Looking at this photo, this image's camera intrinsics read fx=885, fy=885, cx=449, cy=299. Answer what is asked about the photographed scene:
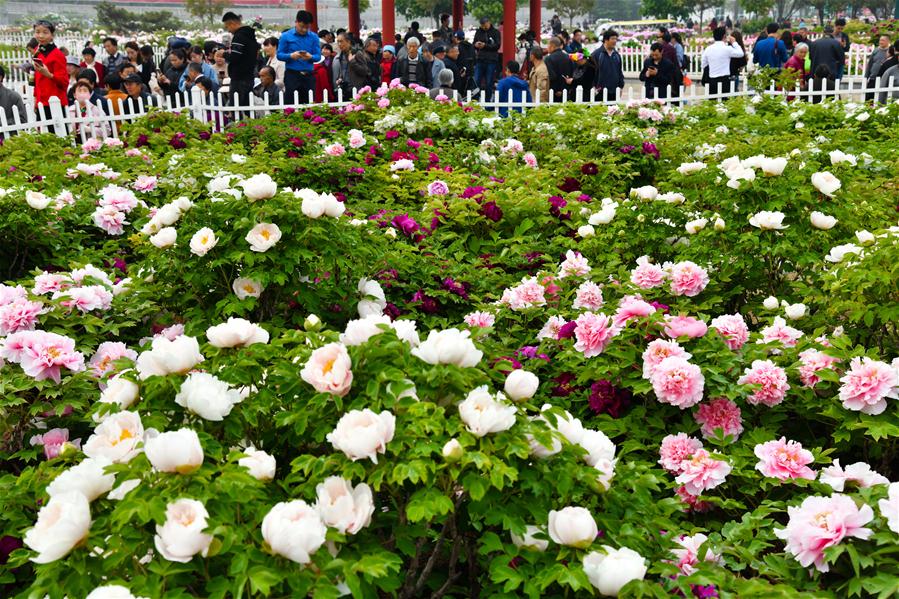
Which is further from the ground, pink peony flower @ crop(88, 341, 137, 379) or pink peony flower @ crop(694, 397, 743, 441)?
pink peony flower @ crop(88, 341, 137, 379)

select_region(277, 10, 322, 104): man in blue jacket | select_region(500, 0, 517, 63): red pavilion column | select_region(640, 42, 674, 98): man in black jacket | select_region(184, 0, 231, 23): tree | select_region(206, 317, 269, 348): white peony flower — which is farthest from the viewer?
select_region(184, 0, 231, 23): tree

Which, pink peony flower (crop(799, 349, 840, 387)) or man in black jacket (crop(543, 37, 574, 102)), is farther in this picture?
man in black jacket (crop(543, 37, 574, 102))

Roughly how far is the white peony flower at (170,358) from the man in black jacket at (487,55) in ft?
41.6

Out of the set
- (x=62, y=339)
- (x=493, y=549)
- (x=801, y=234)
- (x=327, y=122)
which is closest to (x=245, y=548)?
(x=493, y=549)

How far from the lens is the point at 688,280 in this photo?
3.47 m

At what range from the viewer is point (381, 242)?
3.73 m

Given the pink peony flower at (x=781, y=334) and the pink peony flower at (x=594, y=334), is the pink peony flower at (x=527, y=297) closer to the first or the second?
the pink peony flower at (x=594, y=334)

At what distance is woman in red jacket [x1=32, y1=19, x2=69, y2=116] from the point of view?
9555 millimetres

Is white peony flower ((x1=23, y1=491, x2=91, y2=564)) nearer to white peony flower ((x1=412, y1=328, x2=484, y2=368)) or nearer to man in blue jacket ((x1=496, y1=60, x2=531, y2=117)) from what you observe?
white peony flower ((x1=412, y1=328, x2=484, y2=368))

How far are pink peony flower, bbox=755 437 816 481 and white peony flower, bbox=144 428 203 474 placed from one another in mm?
1667

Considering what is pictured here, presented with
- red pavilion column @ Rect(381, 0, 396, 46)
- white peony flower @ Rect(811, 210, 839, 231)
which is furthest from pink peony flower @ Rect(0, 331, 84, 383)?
red pavilion column @ Rect(381, 0, 396, 46)

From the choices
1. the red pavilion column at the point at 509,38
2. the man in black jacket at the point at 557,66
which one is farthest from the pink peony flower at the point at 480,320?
the red pavilion column at the point at 509,38

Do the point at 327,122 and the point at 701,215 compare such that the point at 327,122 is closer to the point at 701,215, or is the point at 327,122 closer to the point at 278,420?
the point at 701,215

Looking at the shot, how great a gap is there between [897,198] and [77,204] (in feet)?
15.8
